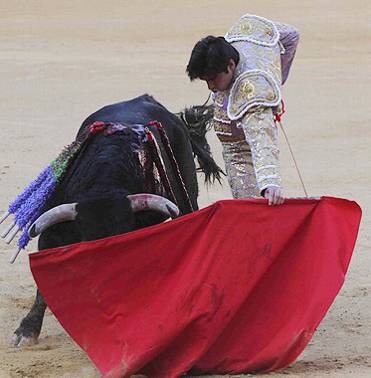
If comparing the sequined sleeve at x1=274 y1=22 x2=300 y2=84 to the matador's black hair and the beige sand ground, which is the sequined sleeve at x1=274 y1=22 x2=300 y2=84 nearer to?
the matador's black hair

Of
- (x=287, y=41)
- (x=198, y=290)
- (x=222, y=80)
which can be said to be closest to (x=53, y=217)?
(x=198, y=290)

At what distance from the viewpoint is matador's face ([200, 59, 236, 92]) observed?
4.20 metres

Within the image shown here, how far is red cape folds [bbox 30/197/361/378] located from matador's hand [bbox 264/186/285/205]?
30 millimetres

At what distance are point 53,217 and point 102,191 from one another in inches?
8.7

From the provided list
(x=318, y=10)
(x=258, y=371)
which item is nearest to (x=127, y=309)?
(x=258, y=371)

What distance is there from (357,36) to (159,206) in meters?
12.4

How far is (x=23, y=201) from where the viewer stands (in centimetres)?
490

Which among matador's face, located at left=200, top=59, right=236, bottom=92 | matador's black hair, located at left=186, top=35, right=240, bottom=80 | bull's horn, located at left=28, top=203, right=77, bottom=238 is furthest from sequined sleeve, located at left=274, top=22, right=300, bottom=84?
bull's horn, located at left=28, top=203, right=77, bottom=238

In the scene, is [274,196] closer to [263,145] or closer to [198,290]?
[263,145]

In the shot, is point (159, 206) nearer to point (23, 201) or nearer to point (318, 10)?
point (23, 201)

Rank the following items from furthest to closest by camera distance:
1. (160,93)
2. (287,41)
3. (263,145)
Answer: (160,93)
(287,41)
(263,145)

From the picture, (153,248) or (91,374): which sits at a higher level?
(153,248)

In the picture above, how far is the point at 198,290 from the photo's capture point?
12.9 ft

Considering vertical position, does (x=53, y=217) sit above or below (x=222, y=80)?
below
